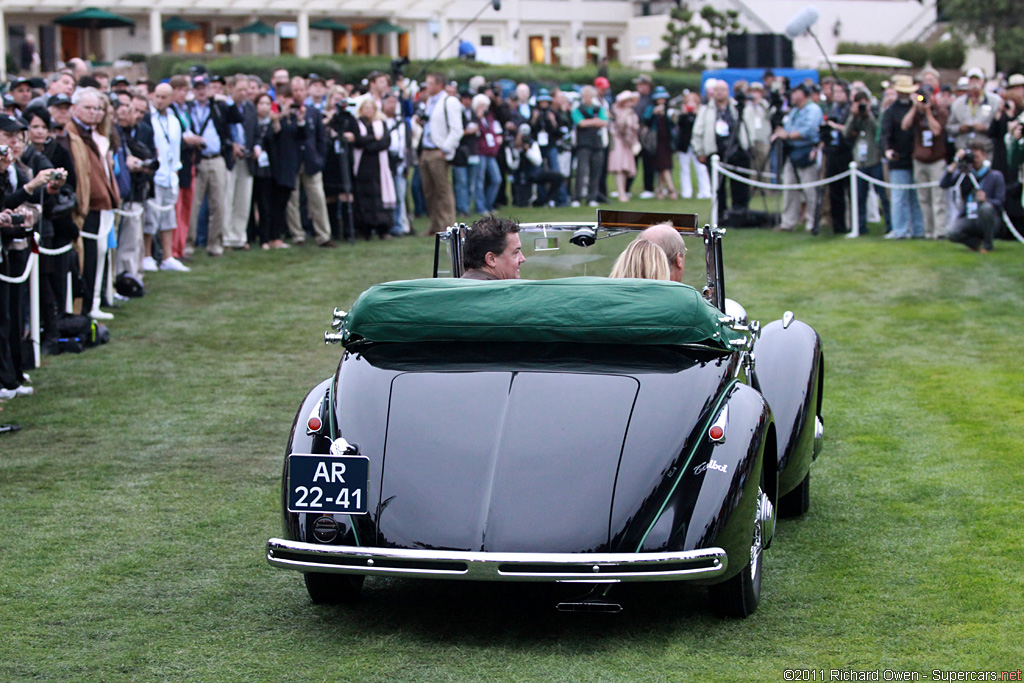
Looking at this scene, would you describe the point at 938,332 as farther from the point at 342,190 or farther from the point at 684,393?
the point at 342,190

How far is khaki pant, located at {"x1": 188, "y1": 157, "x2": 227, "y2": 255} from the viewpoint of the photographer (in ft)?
50.4

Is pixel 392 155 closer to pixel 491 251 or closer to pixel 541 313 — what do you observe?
Result: pixel 491 251

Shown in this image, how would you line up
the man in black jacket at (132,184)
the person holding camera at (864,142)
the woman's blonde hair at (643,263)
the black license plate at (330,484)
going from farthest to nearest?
the person holding camera at (864,142), the man in black jacket at (132,184), the woman's blonde hair at (643,263), the black license plate at (330,484)

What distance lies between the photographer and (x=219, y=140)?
15273mm

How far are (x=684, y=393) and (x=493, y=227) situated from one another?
1.49 meters

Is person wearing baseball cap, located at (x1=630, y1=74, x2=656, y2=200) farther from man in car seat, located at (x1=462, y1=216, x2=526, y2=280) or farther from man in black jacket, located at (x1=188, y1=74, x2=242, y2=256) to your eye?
man in car seat, located at (x1=462, y1=216, x2=526, y2=280)

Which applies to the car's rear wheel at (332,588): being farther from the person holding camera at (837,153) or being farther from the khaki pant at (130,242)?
the person holding camera at (837,153)

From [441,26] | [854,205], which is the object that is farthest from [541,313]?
[441,26]

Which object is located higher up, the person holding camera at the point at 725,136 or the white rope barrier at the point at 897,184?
the person holding camera at the point at 725,136

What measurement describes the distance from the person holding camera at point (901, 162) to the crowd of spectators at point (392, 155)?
29 millimetres

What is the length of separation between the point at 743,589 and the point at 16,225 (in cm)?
571

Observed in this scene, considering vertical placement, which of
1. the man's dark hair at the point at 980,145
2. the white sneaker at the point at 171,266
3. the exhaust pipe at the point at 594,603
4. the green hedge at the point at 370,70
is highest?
the green hedge at the point at 370,70

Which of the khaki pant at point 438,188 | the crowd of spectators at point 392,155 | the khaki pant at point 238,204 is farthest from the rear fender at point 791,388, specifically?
the khaki pant at point 438,188

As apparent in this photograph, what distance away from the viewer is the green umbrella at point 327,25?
170ft
